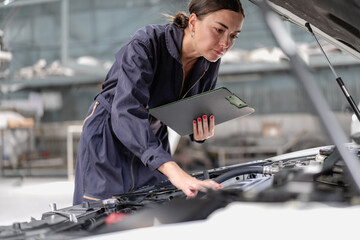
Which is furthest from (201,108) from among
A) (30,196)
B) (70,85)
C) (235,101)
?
(70,85)

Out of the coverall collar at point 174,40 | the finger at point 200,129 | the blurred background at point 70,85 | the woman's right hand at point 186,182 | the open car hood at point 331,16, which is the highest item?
the blurred background at point 70,85

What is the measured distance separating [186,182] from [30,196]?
4625 millimetres

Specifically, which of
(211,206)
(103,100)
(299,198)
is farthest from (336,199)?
(103,100)

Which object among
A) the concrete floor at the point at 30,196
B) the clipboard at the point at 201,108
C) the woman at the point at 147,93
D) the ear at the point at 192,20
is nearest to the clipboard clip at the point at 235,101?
the clipboard at the point at 201,108

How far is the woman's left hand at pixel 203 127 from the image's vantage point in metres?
1.24

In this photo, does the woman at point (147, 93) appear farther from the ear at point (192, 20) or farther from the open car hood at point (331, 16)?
the open car hood at point (331, 16)

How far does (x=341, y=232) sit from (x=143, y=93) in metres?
0.63

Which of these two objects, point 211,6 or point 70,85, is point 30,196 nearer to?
point 70,85

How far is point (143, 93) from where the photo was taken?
1022 millimetres

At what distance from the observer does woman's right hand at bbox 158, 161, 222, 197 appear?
0.78m

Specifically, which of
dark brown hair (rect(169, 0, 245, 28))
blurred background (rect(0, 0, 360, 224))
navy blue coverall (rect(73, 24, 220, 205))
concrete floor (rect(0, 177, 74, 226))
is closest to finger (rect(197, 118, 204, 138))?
navy blue coverall (rect(73, 24, 220, 205))

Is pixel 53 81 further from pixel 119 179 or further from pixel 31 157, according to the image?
pixel 119 179

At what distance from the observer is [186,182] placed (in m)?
0.81

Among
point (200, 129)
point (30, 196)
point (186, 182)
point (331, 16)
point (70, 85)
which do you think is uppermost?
point (70, 85)
